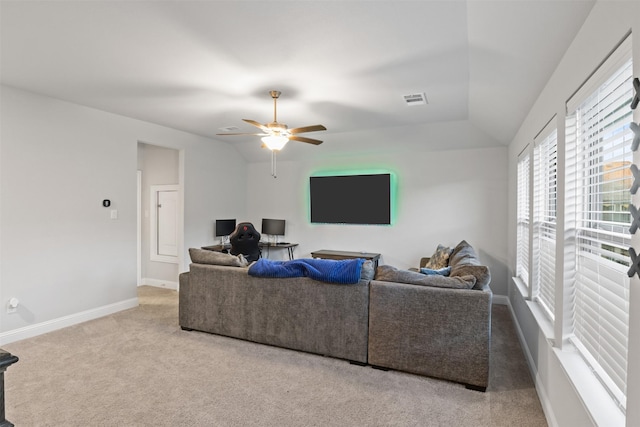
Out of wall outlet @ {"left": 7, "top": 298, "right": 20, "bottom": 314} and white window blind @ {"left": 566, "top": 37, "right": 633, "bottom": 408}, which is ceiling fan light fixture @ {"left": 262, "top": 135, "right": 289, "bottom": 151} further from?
wall outlet @ {"left": 7, "top": 298, "right": 20, "bottom": 314}

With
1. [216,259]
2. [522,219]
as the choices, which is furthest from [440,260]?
[216,259]

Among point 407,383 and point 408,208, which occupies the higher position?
point 408,208

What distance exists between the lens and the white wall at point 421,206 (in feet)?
17.3

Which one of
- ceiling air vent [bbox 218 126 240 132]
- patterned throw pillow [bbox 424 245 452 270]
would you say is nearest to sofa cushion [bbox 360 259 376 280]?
patterned throw pillow [bbox 424 245 452 270]

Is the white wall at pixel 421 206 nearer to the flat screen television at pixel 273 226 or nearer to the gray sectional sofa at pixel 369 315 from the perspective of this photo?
the flat screen television at pixel 273 226

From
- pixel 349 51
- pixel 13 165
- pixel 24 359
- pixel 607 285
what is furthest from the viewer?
pixel 13 165

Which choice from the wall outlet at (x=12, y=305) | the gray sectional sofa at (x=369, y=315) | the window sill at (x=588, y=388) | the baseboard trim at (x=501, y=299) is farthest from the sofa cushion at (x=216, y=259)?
the baseboard trim at (x=501, y=299)

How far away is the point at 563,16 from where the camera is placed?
1741 millimetres

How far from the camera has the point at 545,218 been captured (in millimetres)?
2926

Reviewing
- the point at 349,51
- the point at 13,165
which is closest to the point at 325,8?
the point at 349,51

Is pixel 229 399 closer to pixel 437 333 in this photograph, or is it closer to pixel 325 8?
pixel 437 333

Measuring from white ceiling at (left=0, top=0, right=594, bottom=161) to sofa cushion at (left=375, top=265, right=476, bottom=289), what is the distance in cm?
159

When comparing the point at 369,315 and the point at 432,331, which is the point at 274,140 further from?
the point at 432,331

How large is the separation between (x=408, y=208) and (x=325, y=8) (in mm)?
4107
